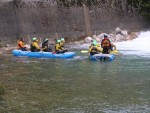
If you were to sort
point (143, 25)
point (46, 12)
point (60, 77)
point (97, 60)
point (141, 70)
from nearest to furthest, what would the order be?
point (60, 77), point (141, 70), point (97, 60), point (46, 12), point (143, 25)

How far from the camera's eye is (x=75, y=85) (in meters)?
13.2

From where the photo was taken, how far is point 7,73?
1558 cm

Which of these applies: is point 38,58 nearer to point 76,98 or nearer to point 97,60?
point 97,60

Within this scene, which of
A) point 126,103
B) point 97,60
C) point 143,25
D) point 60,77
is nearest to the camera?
point 126,103

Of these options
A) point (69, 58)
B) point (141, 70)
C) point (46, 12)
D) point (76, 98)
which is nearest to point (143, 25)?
point (46, 12)

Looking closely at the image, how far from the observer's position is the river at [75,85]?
34.0ft

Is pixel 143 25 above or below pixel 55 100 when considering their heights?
above

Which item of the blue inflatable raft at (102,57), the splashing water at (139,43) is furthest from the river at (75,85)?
the splashing water at (139,43)

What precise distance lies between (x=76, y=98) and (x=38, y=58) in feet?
30.8

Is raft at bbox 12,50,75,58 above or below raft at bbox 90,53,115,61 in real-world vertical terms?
above

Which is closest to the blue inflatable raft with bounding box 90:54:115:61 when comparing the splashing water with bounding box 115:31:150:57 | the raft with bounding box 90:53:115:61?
the raft with bounding box 90:53:115:61

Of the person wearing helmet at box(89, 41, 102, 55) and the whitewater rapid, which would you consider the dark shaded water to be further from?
the whitewater rapid

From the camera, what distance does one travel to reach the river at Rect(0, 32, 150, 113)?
1036cm

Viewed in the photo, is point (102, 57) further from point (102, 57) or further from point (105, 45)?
point (105, 45)
